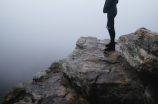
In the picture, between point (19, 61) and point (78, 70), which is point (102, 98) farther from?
point (19, 61)

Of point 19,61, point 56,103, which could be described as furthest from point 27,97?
point 19,61

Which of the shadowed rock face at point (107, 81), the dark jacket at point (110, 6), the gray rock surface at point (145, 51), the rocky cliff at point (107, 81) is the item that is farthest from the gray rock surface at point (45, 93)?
the dark jacket at point (110, 6)

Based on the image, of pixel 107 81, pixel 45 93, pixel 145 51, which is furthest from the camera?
pixel 45 93

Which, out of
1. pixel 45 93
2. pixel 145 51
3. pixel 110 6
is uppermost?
pixel 110 6

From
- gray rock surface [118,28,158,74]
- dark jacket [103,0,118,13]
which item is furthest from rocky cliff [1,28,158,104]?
dark jacket [103,0,118,13]

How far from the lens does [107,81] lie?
489cm

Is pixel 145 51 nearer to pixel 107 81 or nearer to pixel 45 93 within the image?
pixel 107 81

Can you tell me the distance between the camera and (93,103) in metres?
5.30

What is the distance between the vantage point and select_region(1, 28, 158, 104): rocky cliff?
3.86 m

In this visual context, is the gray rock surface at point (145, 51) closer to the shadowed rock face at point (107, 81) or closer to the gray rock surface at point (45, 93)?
the shadowed rock face at point (107, 81)

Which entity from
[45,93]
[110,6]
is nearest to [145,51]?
[110,6]

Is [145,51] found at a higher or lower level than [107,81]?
higher

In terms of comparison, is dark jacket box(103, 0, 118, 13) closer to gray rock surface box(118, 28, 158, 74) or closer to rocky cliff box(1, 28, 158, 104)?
rocky cliff box(1, 28, 158, 104)

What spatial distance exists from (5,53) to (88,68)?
6925 inches
